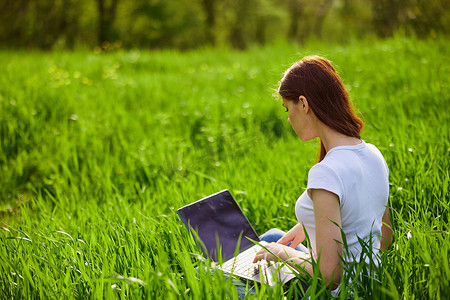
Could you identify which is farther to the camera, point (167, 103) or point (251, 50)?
point (251, 50)

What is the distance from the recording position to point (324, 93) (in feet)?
6.19

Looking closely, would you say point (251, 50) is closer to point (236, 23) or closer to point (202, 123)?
point (202, 123)

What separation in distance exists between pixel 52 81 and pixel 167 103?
6.64ft

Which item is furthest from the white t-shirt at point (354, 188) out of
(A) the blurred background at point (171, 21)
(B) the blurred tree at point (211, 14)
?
(B) the blurred tree at point (211, 14)

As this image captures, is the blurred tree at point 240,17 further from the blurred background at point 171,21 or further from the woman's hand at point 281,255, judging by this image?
the woman's hand at point 281,255

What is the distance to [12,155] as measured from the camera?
4.79 m

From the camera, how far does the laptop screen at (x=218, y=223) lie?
2445 millimetres

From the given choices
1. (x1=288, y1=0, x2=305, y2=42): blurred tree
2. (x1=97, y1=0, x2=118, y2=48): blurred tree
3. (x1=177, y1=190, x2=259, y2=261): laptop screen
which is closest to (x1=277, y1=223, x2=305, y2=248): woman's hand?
(x1=177, y1=190, x2=259, y2=261): laptop screen

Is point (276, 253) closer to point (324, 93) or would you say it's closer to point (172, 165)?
point (324, 93)

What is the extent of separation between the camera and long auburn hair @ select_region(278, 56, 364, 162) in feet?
6.20

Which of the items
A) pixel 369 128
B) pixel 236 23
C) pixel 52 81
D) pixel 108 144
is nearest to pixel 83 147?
pixel 108 144

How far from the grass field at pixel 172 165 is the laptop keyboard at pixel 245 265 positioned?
0.18 m

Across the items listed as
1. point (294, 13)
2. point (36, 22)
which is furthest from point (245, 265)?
point (294, 13)

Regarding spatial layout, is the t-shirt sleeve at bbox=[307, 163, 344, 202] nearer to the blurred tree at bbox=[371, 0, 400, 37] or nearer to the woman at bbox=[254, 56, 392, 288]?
the woman at bbox=[254, 56, 392, 288]
